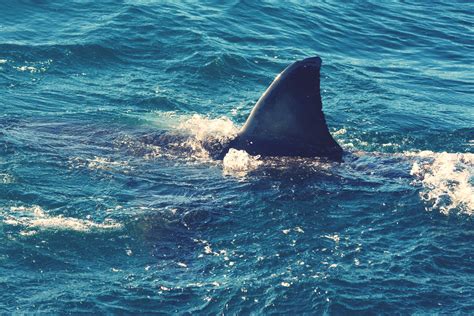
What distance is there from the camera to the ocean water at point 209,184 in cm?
1018

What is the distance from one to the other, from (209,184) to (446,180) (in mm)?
3861

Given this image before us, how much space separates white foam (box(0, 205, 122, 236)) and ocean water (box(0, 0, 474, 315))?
0.04 meters

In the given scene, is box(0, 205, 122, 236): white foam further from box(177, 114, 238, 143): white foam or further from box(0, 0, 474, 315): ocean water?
box(177, 114, 238, 143): white foam

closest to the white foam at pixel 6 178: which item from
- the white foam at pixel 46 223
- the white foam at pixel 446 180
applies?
the white foam at pixel 46 223

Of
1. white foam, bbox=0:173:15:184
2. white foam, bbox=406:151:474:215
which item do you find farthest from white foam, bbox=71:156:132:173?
white foam, bbox=406:151:474:215

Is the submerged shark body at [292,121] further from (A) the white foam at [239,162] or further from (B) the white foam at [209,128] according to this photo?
(B) the white foam at [209,128]

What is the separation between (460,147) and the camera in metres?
16.5

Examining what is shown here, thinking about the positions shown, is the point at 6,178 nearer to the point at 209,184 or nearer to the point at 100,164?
the point at 100,164

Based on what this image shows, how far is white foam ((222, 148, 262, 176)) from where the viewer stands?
13602mm

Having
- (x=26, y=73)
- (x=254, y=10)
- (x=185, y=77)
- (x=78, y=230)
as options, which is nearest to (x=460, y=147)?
(x=185, y=77)

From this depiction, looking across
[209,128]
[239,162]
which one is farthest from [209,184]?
[209,128]

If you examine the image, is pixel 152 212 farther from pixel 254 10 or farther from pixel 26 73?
pixel 254 10

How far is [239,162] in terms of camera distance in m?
13.8

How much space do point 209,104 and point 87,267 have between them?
8355mm
